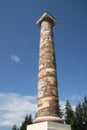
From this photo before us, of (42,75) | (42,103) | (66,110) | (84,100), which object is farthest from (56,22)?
(84,100)

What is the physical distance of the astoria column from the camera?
10250 millimetres

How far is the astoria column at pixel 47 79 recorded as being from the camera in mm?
10250

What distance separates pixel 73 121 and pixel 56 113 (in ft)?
108

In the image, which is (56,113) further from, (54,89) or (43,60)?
(43,60)

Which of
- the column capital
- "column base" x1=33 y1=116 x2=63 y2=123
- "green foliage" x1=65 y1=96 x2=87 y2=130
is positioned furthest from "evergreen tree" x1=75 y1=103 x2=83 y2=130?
"column base" x1=33 y1=116 x2=63 y2=123

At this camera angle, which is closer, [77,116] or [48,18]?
[48,18]

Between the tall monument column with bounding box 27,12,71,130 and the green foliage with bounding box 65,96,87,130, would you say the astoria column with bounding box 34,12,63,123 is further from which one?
the green foliage with bounding box 65,96,87,130

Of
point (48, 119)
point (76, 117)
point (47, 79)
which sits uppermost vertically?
point (76, 117)

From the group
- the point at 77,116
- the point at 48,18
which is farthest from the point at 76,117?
the point at 48,18

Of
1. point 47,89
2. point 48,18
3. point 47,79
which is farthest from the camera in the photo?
point 48,18

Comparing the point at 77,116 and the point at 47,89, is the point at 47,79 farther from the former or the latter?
the point at 77,116

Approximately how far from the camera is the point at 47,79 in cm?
1120

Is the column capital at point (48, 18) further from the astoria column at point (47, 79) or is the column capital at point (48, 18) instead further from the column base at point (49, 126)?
the column base at point (49, 126)

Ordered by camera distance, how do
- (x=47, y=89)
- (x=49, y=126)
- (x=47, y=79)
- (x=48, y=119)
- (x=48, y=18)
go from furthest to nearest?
(x=48, y=18), (x=47, y=79), (x=47, y=89), (x=48, y=119), (x=49, y=126)
